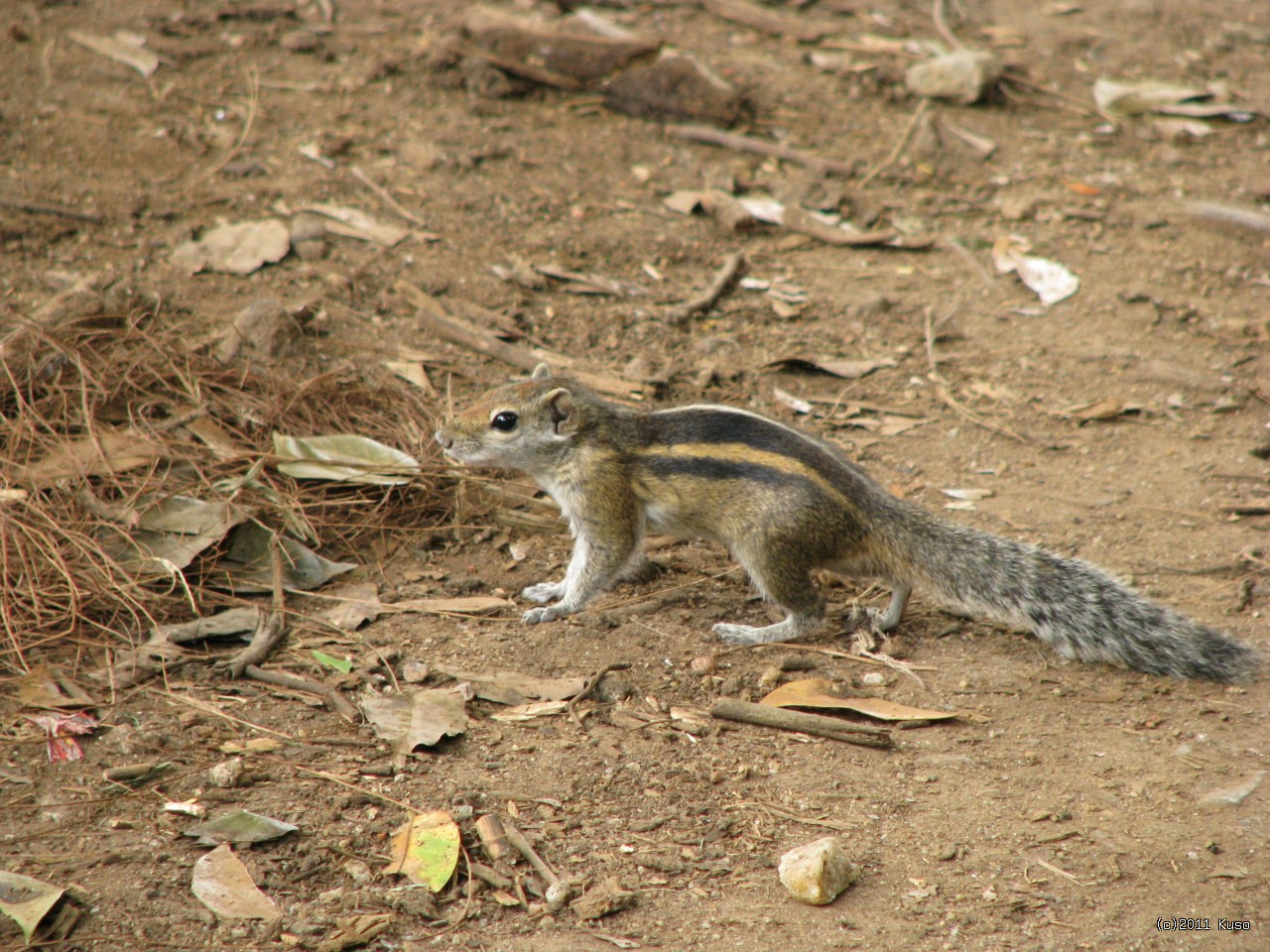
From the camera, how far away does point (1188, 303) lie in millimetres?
7684

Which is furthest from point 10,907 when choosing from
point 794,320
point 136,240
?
point 794,320

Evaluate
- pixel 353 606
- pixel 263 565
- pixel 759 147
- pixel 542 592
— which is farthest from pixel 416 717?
pixel 759 147

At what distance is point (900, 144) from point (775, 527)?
5.54m

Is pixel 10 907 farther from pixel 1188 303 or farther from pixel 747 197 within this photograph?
pixel 1188 303

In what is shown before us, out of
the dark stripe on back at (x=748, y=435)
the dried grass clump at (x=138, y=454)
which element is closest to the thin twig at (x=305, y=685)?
the dried grass clump at (x=138, y=454)

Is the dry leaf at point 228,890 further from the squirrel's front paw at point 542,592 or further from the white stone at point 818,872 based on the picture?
the squirrel's front paw at point 542,592

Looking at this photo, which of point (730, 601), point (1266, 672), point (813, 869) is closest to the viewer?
point (813, 869)

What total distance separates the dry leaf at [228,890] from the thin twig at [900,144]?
7084 mm

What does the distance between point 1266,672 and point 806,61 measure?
7.50 meters

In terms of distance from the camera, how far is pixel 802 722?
450cm

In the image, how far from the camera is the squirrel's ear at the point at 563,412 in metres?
5.39

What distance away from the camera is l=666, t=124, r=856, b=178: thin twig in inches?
355

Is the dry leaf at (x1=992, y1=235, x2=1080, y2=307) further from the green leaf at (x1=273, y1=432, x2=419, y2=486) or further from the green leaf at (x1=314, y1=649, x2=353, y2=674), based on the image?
the green leaf at (x1=314, y1=649, x2=353, y2=674)

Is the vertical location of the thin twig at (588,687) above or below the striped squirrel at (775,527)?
below
